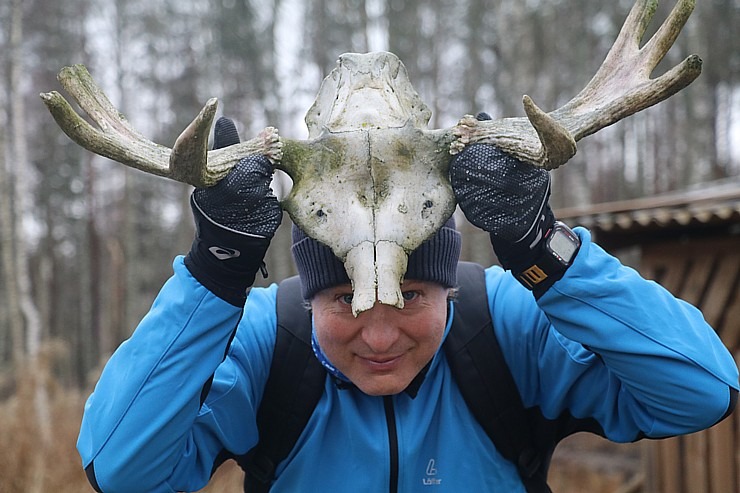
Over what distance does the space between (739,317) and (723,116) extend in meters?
16.1

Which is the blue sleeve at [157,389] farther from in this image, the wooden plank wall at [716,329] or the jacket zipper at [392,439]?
the wooden plank wall at [716,329]

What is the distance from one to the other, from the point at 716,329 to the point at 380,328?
15.2ft

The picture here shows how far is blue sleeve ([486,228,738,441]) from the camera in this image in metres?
1.91

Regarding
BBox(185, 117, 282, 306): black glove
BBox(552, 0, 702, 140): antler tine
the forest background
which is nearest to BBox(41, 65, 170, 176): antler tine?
BBox(185, 117, 282, 306): black glove

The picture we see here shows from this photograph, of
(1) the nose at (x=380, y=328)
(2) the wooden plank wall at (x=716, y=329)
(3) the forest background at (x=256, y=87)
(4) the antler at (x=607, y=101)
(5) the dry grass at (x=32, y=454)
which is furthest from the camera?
(3) the forest background at (x=256, y=87)

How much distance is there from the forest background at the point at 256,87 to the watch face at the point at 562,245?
1173 centimetres

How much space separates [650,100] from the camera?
1693mm

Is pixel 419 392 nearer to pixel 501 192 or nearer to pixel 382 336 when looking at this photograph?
pixel 382 336

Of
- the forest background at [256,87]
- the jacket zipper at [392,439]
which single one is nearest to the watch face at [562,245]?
the jacket zipper at [392,439]

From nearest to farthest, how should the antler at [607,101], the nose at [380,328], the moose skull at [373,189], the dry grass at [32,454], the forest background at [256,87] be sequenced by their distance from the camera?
the antler at [607,101]
the moose skull at [373,189]
the nose at [380,328]
the dry grass at [32,454]
the forest background at [256,87]

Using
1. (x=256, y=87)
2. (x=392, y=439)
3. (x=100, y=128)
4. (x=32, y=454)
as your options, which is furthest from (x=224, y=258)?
(x=256, y=87)

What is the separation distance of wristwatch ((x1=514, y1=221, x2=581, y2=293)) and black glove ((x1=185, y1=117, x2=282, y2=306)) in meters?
0.73

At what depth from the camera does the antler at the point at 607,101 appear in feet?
5.30

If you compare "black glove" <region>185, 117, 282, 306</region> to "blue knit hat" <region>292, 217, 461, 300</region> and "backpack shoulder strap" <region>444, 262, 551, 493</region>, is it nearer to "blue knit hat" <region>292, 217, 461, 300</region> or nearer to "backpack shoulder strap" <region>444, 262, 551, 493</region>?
"blue knit hat" <region>292, 217, 461, 300</region>
